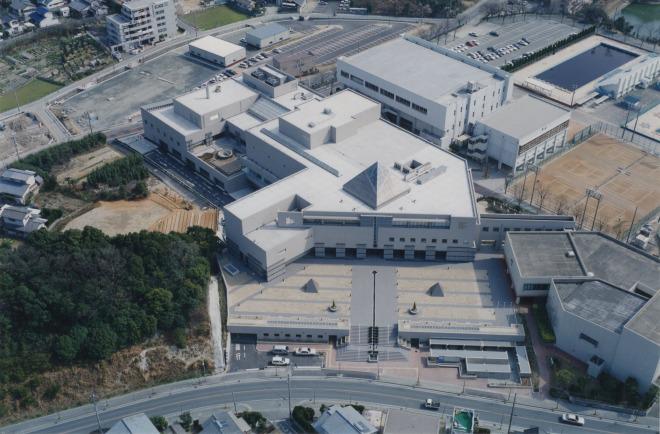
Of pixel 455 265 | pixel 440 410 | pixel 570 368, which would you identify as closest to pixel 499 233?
pixel 455 265

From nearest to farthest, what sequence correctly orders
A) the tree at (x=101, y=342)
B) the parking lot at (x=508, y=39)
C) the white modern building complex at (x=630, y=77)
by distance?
the tree at (x=101, y=342), the white modern building complex at (x=630, y=77), the parking lot at (x=508, y=39)

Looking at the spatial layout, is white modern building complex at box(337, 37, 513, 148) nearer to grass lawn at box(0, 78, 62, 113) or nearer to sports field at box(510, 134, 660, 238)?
sports field at box(510, 134, 660, 238)

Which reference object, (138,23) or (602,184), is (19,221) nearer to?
(138,23)

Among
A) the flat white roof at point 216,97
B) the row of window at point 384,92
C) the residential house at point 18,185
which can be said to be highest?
the flat white roof at point 216,97

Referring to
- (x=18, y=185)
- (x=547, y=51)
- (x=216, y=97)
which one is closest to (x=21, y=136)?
(x=18, y=185)

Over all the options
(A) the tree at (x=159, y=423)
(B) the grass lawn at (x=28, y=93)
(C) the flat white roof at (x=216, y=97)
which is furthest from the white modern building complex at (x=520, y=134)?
(B) the grass lawn at (x=28, y=93)

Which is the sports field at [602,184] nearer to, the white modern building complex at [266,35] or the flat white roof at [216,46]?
the flat white roof at [216,46]

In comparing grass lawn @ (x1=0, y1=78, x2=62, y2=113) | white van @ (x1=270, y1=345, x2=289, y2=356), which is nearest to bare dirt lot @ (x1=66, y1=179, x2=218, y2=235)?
white van @ (x1=270, y1=345, x2=289, y2=356)
